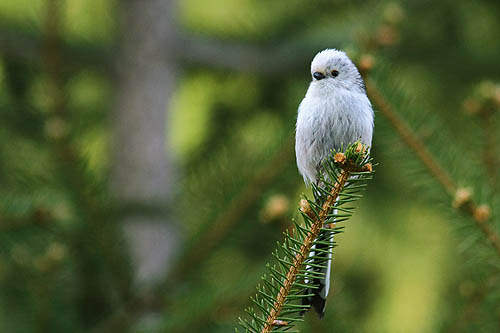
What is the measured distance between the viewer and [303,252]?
121cm

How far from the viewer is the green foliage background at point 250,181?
77.2 inches

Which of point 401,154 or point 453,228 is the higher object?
point 401,154

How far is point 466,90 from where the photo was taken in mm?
3932

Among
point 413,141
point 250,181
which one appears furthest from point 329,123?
point 250,181

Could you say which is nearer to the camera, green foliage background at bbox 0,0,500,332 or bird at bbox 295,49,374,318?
bird at bbox 295,49,374,318

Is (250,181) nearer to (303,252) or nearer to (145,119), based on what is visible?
(303,252)

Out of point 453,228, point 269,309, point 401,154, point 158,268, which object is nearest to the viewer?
point 269,309

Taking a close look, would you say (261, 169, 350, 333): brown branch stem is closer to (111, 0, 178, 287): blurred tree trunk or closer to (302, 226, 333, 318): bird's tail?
(302, 226, 333, 318): bird's tail

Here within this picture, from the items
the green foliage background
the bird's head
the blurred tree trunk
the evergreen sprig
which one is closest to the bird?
the bird's head

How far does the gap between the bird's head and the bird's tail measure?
1.19ft

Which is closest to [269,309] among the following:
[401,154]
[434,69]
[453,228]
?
[453,228]

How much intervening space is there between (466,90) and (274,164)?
225cm

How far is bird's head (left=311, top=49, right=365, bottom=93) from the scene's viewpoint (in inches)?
55.9

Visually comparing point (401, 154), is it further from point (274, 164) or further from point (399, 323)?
point (399, 323)
